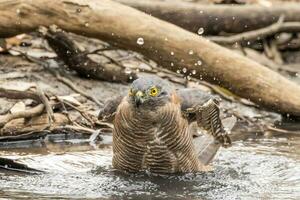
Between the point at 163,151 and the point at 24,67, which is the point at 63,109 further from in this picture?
the point at 163,151

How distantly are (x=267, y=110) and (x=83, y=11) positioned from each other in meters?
2.38

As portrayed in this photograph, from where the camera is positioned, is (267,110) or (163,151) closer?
(163,151)

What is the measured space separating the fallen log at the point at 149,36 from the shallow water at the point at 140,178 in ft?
2.38

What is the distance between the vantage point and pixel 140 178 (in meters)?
A: 7.70

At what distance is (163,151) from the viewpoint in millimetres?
7637

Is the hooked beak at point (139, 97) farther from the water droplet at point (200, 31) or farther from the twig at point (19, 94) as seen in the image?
the water droplet at point (200, 31)

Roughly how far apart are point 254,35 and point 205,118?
192 inches

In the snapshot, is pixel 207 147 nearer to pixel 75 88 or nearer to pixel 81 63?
pixel 75 88

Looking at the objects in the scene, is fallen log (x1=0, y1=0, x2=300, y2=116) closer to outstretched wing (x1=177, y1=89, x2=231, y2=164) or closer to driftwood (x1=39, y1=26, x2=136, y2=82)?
outstretched wing (x1=177, y1=89, x2=231, y2=164)

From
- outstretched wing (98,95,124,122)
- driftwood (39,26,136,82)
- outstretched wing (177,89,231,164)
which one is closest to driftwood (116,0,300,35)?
driftwood (39,26,136,82)

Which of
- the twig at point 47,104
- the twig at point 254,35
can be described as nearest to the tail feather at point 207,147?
the twig at point 47,104

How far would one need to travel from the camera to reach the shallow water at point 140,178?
7.16 metres

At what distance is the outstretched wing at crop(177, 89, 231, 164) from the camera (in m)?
7.76

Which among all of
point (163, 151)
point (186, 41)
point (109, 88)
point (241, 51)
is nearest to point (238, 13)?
point (241, 51)
